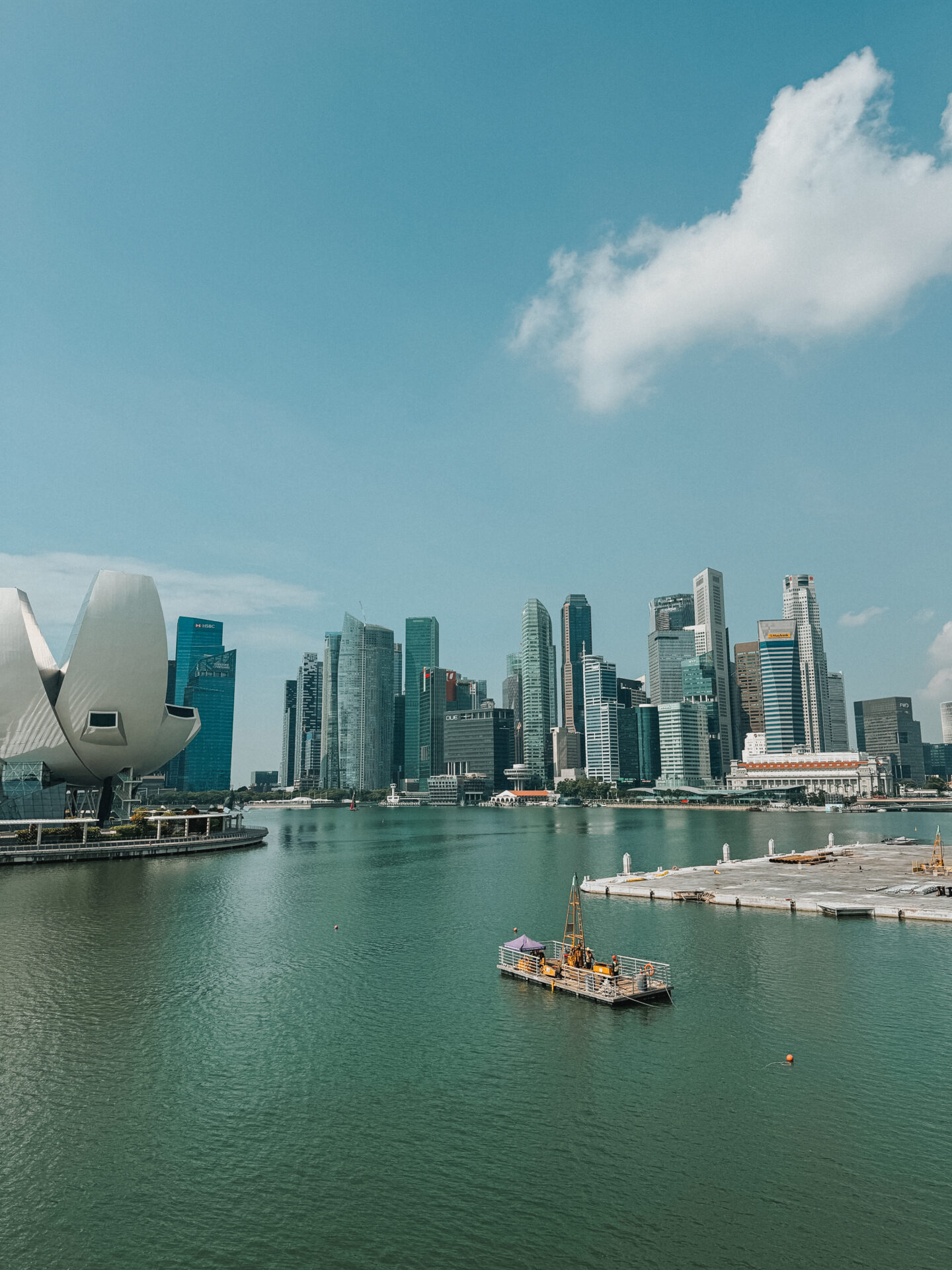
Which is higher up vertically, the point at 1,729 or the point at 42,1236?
the point at 1,729

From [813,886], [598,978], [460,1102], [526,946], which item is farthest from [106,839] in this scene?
[460,1102]

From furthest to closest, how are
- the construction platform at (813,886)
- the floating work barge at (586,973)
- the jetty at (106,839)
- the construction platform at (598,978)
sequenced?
the jetty at (106,839) → the construction platform at (813,886) → the floating work barge at (586,973) → the construction platform at (598,978)

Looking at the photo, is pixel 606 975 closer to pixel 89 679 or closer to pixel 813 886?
pixel 813 886

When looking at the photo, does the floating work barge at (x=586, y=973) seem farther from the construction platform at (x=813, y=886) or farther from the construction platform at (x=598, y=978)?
the construction platform at (x=813, y=886)

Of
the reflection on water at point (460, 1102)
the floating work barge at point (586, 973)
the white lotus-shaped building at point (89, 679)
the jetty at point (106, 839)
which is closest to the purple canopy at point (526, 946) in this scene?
the floating work barge at point (586, 973)

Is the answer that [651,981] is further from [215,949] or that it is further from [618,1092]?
[215,949]

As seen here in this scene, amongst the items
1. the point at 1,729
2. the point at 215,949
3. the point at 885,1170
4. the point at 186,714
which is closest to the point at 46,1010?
the point at 215,949

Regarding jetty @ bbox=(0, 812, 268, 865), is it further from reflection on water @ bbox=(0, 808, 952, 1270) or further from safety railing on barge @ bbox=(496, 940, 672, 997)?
safety railing on barge @ bbox=(496, 940, 672, 997)
